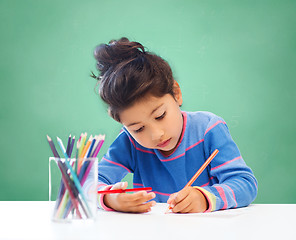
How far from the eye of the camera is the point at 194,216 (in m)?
0.69

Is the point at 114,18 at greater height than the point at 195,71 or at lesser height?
greater

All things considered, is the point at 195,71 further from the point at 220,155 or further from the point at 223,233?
the point at 223,233

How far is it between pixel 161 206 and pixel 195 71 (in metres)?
1.47

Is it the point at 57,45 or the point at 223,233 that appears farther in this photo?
the point at 57,45

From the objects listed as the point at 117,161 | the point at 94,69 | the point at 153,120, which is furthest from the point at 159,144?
the point at 94,69

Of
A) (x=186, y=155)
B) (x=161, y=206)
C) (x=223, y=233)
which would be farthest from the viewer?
(x=186, y=155)

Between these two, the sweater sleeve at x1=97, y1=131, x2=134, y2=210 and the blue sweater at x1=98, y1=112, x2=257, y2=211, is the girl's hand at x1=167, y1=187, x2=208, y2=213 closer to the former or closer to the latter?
the blue sweater at x1=98, y1=112, x2=257, y2=211

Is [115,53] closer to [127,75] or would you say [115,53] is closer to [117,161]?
[127,75]

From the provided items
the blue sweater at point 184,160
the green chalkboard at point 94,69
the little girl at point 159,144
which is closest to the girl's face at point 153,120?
the little girl at point 159,144

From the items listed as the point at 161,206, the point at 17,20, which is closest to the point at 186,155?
the point at 161,206

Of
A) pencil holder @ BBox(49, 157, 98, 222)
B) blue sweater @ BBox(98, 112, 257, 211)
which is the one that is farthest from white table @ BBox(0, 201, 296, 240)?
blue sweater @ BBox(98, 112, 257, 211)

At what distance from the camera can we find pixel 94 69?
7.40ft

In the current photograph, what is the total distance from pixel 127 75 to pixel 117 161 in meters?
0.28

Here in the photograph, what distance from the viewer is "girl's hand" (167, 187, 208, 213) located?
2.44 feet
